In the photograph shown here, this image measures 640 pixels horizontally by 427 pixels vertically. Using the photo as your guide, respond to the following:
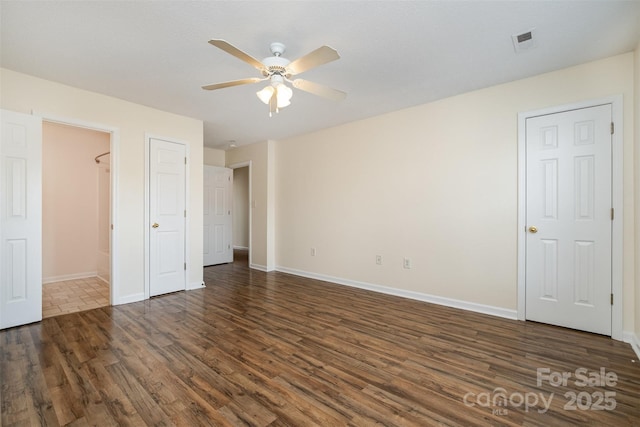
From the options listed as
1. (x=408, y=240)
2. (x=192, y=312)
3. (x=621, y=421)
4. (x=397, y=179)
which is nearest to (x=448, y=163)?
(x=397, y=179)

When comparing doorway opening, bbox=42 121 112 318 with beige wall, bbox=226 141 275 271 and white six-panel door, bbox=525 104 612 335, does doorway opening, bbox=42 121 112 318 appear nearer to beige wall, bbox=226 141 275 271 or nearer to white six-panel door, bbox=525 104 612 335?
beige wall, bbox=226 141 275 271

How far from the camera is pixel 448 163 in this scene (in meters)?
3.53

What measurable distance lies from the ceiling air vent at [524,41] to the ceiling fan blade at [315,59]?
1.59 m

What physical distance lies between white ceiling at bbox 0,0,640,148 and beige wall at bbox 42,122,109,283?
2157 mm

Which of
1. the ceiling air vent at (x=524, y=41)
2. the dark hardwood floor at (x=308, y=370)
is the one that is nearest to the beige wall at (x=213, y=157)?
the dark hardwood floor at (x=308, y=370)

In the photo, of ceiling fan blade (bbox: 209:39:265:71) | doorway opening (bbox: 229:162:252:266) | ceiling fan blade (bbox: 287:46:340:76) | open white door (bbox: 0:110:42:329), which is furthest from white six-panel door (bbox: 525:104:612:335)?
doorway opening (bbox: 229:162:252:266)

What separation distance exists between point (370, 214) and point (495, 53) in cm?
241

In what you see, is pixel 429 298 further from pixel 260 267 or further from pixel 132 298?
pixel 132 298

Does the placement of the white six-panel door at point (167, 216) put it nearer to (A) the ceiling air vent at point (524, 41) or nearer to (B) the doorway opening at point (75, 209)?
(B) the doorway opening at point (75, 209)

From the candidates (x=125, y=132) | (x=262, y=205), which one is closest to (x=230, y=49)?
(x=125, y=132)

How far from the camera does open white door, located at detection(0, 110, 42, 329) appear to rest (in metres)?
2.76

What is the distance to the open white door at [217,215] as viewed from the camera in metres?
6.04

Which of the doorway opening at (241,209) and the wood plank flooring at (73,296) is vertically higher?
the doorway opening at (241,209)

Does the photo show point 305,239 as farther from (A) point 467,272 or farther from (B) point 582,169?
(B) point 582,169
